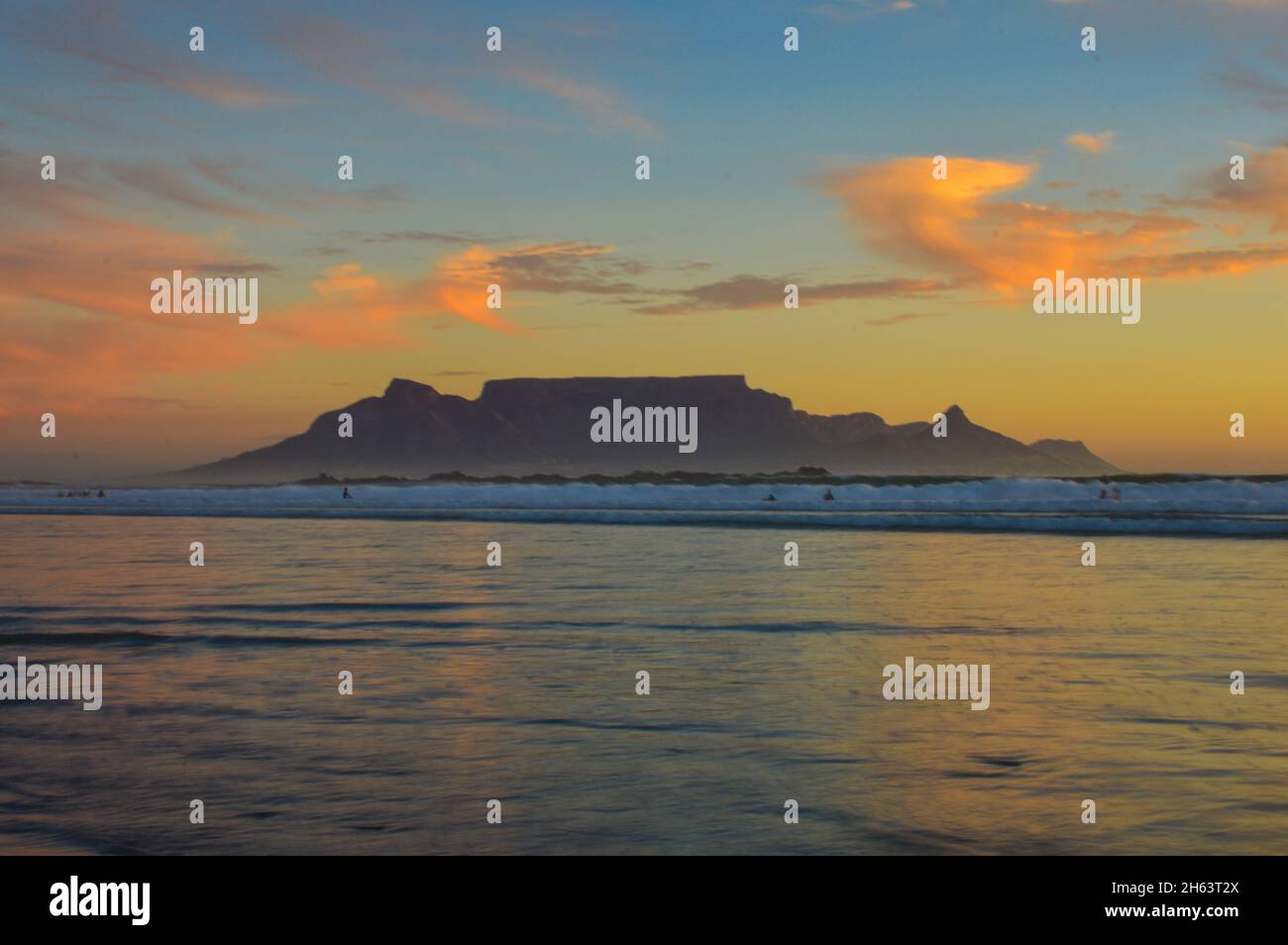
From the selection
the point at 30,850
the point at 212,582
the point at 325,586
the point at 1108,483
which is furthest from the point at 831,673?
the point at 1108,483

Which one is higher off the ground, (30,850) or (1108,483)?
(1108,483)

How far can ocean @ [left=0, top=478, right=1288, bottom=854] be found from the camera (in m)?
6.89

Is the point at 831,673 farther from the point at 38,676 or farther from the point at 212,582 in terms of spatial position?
the point at 212,582

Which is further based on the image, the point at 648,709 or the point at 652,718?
the point at 648,709

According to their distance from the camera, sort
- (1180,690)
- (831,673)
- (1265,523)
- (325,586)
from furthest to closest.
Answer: (1265,523), (325,586), (831,673), (1180,690)

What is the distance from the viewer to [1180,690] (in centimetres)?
1069

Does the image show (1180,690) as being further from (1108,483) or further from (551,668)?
(1108,483)

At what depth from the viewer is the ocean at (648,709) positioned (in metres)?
6.89

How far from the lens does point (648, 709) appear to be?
10141 millimetres
